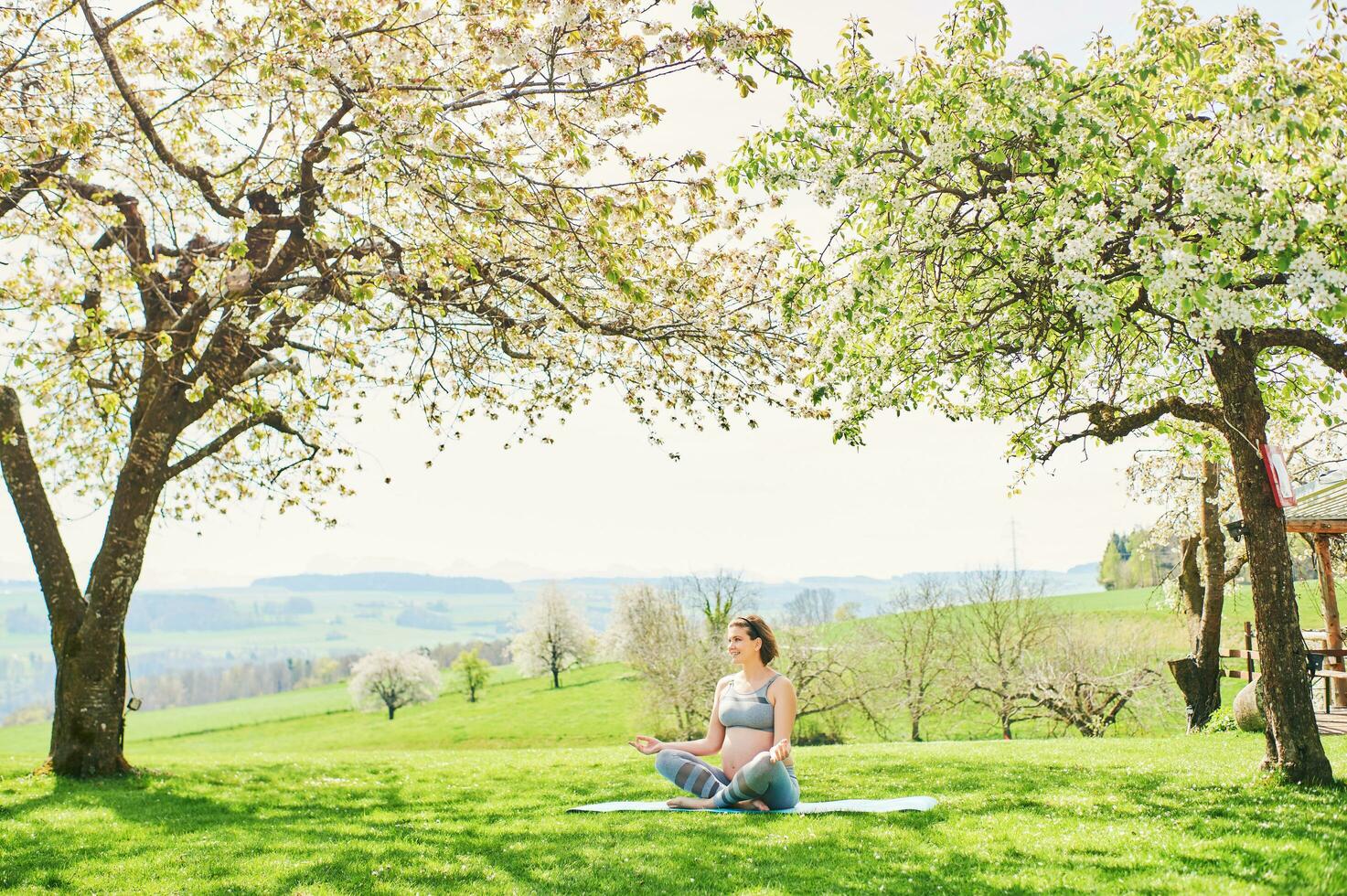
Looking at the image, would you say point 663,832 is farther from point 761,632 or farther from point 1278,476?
point 1278,476

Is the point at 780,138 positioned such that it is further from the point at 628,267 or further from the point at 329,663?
the point at 329,663

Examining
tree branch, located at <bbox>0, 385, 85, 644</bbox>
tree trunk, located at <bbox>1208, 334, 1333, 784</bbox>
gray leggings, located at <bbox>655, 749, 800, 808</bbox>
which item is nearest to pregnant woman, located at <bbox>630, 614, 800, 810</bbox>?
gray leggings, located at <bbox>655, 749, 800, 808</bbox>

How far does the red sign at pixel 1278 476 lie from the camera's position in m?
8.98

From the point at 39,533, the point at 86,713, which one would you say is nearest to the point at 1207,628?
the point at 86,713

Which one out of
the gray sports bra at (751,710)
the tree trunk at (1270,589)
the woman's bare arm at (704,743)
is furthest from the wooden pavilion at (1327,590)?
the woman's bare arm at (704,743)

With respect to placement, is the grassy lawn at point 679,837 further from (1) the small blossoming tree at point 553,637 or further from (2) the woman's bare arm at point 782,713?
(1) the small blossoming tree at point 553,637

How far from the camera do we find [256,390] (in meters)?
13.4

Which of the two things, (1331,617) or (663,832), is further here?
(1331,617)

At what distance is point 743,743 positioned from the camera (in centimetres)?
816

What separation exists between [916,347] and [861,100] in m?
3.23

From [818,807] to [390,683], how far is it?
8201cm

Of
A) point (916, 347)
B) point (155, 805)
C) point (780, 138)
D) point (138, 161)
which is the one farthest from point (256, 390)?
point (916, 347)

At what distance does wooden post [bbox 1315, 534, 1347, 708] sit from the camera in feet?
63.4

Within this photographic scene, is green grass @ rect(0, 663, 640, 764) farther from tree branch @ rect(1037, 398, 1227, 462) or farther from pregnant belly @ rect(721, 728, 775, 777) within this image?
tree branch @ rect(1037, 398, 1227, 462)
